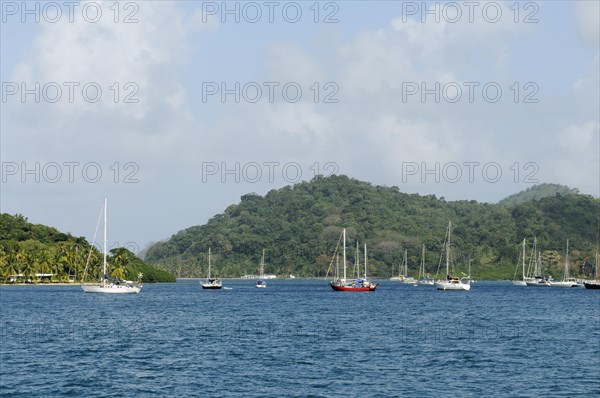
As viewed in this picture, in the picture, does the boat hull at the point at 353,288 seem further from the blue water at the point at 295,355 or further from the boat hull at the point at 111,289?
the blue water at the point at 295,355

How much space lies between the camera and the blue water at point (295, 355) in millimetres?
52188

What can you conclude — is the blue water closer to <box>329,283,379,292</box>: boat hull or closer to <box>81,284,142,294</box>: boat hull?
<box>81,284,142,294</box>: boat hull

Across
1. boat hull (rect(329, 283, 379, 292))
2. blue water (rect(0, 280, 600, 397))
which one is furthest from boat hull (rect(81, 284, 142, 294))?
blue water (rect(0, 280, 600, 397))

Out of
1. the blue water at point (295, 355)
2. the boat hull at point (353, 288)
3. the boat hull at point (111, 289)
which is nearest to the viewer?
the blue water at point (295, 355)

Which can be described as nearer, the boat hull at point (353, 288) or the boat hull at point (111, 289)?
the boat hull at point (111, 289)

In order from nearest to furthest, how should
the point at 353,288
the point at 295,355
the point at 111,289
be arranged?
the point at 295,355 → the point at 111,289 → the point at 353,288

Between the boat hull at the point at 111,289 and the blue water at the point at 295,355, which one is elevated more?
the boat hull at the point at 111,289

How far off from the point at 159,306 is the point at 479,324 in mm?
54340

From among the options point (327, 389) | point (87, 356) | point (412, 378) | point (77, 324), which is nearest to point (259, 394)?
point (327, 389)

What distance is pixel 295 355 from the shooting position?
66875 millimetres

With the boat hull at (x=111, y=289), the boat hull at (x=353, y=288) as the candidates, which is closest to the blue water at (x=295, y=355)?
the boat hull at (x=111, y=289)

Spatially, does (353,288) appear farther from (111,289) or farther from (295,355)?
(295,355)

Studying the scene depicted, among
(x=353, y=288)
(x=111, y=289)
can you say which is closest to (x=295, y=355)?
(x=111, y=289)

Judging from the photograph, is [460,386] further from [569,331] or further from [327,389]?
[569,331]
